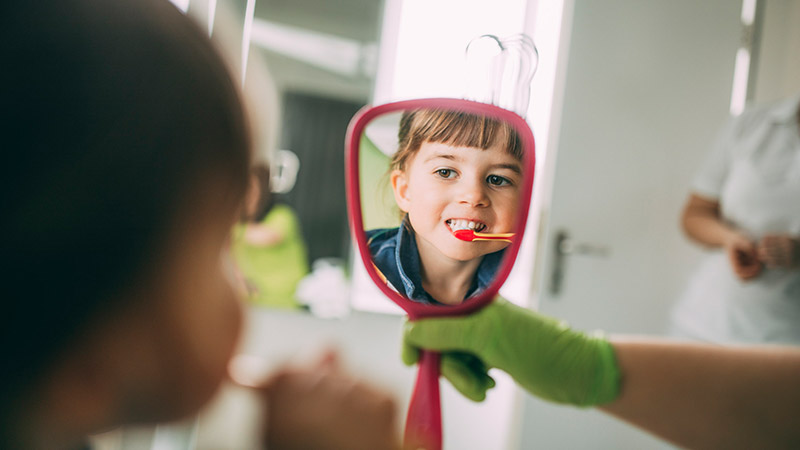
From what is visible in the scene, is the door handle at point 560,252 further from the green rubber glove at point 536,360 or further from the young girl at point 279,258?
the young girl at point 279,258

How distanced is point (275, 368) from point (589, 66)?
1.15 m

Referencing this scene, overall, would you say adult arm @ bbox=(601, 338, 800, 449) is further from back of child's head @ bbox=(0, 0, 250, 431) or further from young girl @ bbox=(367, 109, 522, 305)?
back of child's head @ bbox=(0, 0, 250, 431)

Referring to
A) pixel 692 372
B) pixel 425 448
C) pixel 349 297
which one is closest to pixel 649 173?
pixel 692 372

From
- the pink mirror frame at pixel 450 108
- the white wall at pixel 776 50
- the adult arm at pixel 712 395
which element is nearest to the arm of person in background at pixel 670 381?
the adult arm at pixel 712 395

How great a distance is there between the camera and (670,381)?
0.44 meters

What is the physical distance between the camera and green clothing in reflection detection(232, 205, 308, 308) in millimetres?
1417

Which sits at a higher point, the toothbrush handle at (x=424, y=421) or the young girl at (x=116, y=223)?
the young girl at (x=116, y=223)

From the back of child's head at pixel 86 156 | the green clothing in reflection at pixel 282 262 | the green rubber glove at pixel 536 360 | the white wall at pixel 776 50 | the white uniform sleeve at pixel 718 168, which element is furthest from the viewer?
the green clothing in reflection at pixel 282 262

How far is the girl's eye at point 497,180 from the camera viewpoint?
0.83 feet

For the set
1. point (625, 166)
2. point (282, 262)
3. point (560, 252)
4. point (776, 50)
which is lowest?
point (282, 262)

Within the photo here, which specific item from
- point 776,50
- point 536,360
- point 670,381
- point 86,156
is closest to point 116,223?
point 86,156

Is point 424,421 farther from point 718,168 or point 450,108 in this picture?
point 718,168

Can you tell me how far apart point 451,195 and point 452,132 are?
0.04 meters

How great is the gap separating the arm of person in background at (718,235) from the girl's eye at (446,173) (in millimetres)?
986
